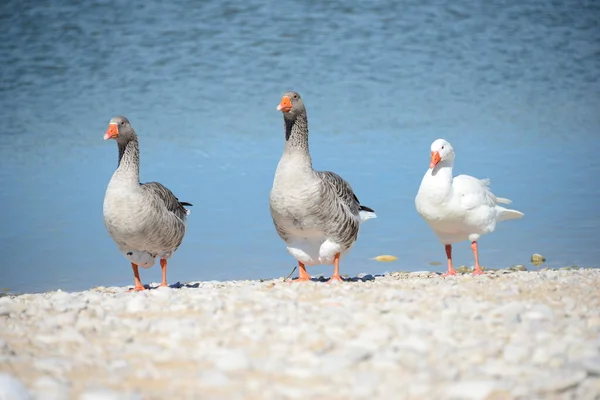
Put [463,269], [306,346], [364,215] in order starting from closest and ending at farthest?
[306,346]
[364,215]
[463,269]

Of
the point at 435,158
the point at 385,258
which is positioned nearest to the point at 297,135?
the point at 435,158

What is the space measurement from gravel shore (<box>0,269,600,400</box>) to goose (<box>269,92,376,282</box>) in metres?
1.80

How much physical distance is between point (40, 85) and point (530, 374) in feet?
72.2

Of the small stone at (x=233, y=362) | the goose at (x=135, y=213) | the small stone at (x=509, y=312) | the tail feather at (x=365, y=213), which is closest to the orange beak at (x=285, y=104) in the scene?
the tail feather at (x=365, y=213)

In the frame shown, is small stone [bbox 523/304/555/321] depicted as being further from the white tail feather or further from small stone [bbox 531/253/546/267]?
small stone [bbox 531/253/546/267]

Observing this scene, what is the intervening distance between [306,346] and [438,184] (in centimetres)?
504

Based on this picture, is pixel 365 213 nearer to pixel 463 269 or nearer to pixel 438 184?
pixel 438 184

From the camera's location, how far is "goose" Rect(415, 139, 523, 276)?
973cm

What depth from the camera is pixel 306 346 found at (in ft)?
16.8

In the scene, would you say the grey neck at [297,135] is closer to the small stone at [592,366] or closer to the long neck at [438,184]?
the long neck at [438,184]

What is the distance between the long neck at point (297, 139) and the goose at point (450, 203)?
166 centimetres

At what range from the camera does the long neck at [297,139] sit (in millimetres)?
8883

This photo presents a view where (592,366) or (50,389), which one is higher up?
(592,366)

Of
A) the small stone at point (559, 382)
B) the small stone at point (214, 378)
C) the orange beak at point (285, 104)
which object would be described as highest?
the orange beak at point (285, 104)
